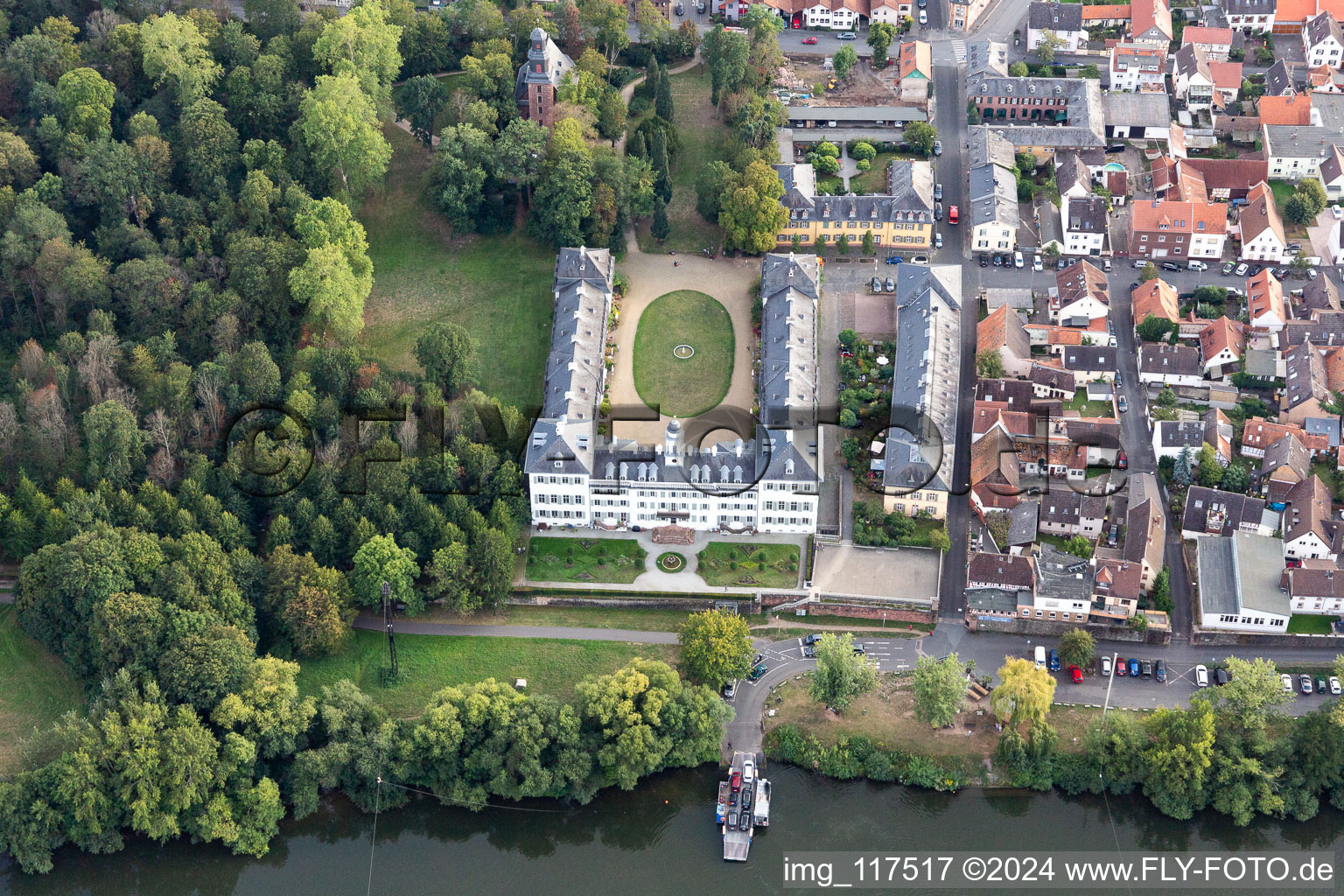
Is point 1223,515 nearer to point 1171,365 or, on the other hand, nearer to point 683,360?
point 1171,365

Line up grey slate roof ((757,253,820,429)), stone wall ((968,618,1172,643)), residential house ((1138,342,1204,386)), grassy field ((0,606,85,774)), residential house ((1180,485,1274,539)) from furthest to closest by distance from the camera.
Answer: residential house ((1138,342,1204,386)) → grey slate roof ((757,253,820,429)) → residential house ((1180,485,1274,539)) → stone wall ((968,618,1172,643)) → grassy field ((0,606,85,774))

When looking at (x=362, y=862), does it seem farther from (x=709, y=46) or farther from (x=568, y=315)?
(x=709, y=46)

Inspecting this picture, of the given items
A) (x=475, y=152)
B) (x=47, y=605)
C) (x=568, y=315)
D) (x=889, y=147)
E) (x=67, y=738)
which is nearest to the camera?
Result: (x=67, y=738)

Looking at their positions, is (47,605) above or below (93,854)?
above

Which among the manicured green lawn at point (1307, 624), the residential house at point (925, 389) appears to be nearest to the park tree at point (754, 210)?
the residential house at point (925, 389)

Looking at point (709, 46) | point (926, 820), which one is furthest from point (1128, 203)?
point (926, 820)

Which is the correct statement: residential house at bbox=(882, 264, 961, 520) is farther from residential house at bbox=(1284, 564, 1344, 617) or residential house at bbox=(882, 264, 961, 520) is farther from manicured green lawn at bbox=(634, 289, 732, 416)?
residential house at bbox=(1284, 564, 1344, 617)

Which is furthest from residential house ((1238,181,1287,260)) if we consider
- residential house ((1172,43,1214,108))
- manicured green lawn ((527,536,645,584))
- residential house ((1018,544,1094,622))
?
manicured green lawn ((527,536,645,584))
